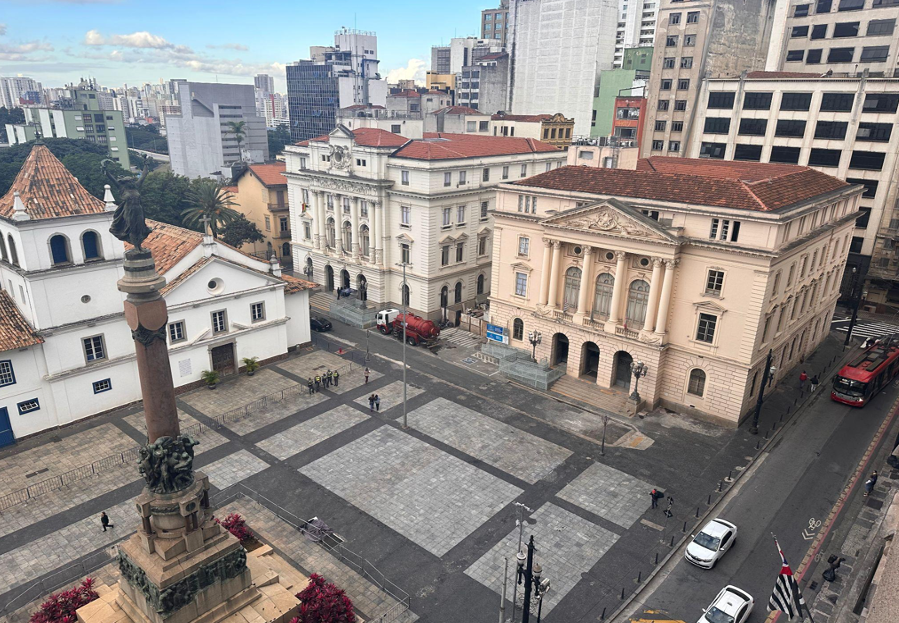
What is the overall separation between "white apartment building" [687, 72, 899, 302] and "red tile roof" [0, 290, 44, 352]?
7827 cm

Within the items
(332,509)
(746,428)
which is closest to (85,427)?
(332,509)

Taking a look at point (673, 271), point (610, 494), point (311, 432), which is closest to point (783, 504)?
point (610, 494)

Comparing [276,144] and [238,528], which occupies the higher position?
[276,144]

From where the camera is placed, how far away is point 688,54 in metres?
83.1

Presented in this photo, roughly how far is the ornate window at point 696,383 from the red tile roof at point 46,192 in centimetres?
4377

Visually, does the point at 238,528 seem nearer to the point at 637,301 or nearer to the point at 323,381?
the point at 323,381

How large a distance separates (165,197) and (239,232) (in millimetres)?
14091

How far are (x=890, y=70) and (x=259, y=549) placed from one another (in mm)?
87410

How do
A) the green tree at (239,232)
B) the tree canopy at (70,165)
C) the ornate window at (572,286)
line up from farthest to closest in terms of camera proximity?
the tree canopy at (70,165) → the green tree at (239,232) → the ornate window at (572,286)

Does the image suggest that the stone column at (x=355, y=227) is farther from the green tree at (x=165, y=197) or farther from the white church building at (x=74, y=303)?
the green tree at (x=165, y=197)

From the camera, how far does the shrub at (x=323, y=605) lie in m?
23.6

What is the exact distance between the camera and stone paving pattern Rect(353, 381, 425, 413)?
4591 cm

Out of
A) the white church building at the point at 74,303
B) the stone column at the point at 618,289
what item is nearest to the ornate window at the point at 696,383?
the stone column at the point at 618,289

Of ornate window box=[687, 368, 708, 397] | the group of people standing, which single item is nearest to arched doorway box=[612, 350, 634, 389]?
ornate window box=[687, 368, 708, 397]
